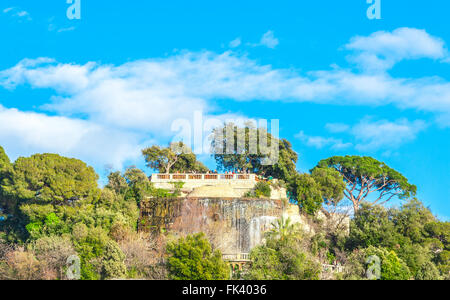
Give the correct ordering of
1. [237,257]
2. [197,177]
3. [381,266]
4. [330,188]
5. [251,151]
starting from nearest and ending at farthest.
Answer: [381,266] → [237,257] → [197,177] → [330,188] → [251,151]

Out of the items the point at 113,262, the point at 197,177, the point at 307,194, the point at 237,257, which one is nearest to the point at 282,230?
the point at 237,257

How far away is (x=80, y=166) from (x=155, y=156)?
9794 mm

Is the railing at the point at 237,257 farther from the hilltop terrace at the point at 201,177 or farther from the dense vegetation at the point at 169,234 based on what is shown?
the hilltop terrace at the point at 201,177

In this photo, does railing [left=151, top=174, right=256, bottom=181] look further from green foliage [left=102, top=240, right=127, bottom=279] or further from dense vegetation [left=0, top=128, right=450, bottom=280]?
green foliage [left=102, top=240, right=127, bottom=279]

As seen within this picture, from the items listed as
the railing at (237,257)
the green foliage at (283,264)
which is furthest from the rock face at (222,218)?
the green foliage at (283,264)

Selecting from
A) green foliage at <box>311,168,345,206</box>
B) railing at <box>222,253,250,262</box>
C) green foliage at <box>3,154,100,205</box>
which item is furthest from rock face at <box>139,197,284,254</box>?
green foliage at <box>311,168,345,206</box>

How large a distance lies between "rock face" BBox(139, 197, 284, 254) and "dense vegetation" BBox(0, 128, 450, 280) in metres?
1.15

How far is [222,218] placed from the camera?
46.6 m

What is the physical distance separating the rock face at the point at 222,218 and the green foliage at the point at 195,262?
5815mm

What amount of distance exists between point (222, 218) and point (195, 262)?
29.8 feet

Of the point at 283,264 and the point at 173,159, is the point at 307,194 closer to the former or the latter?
the point at 283,264

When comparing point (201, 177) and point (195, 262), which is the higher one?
point (201, 177)
